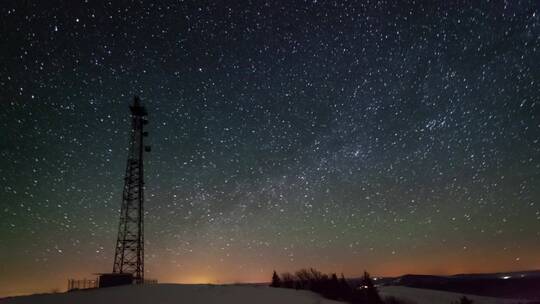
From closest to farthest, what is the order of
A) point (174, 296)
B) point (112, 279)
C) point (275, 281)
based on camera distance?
point (174, 296), point (112, 279), point (275, 281)

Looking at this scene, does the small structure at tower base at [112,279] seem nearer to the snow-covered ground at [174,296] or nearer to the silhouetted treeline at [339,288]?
the snow-covered ground at [174,296]

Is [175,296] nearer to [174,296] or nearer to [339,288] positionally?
[174,296]

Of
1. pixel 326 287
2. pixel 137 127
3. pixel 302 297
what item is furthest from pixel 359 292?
pixel 137 127

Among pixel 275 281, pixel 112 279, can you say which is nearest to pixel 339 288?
pixel 275 281

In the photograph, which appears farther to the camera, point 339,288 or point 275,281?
point 275,281

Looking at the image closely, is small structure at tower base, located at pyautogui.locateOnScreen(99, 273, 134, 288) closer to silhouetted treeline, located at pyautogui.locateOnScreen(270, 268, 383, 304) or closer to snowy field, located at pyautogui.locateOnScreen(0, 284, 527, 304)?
snowy field, located at pyautogui.locateOnScreen(0, 284, 527, 304)

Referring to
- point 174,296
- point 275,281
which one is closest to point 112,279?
point 174,296

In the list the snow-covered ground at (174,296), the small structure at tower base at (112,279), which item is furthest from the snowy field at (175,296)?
the small structure at tower base at (112,279)

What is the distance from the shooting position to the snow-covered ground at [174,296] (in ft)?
63.3

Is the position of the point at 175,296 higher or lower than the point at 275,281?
lower

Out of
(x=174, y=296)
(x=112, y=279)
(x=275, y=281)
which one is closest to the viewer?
(x=174, y=296)

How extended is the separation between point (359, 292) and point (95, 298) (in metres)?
16.6

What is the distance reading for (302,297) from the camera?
23.0 meters

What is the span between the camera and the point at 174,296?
67.7 ft
